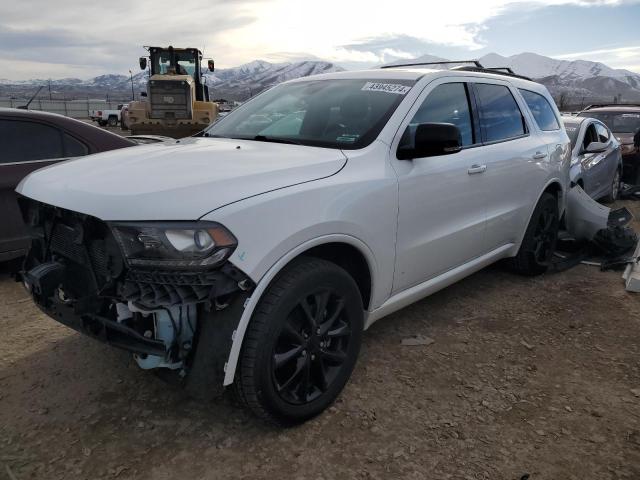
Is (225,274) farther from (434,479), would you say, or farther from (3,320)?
(3,320)

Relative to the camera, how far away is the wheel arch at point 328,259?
217 centimetres

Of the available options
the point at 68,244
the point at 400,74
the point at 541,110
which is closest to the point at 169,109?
the point at 541,110

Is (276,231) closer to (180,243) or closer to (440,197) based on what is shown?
(180,243)

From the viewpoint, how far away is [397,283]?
10.2 ft

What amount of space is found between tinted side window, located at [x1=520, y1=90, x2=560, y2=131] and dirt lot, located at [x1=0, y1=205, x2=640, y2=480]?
1993 mm

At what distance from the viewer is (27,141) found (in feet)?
14.9

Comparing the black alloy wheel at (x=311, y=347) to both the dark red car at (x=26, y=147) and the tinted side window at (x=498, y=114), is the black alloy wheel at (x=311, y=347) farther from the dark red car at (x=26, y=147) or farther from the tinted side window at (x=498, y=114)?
the dark red car at (x=26, y=147)

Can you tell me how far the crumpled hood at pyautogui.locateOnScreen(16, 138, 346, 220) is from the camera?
6.97 feet

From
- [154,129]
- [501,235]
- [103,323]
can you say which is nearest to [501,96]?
[501,235]

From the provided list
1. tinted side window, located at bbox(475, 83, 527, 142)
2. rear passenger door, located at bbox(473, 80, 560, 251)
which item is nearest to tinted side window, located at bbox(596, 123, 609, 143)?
rear passenger door, located at bbox(473, 80, 560, 251)

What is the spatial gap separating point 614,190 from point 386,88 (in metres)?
7.23

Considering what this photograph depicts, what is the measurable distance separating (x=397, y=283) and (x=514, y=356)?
1.01 m

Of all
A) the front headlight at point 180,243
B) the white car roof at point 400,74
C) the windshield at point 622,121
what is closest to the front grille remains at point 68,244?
the front headlight at point 180,243

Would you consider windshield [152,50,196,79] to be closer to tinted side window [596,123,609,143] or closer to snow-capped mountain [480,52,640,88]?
tinted side window [596,123,609,143]
